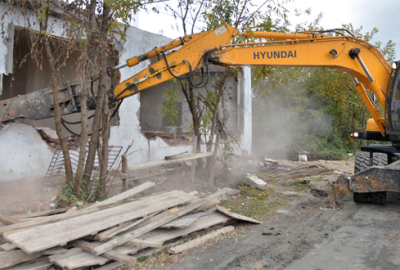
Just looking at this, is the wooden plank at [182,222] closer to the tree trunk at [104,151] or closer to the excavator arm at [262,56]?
the tree trunk at [104,151]

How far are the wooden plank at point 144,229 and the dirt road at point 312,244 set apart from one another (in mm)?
536

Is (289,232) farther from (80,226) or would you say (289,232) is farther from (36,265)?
(36,265)

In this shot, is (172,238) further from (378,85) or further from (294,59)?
(378,85)

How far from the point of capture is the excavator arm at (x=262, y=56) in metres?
Result: 5.62

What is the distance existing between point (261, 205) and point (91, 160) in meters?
3.57

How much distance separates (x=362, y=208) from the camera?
6.41 meters

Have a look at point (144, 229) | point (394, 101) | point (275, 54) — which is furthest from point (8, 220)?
point (394, 101)

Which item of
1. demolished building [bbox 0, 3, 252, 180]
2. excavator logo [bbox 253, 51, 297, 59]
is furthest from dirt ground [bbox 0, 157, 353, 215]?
excavator logo [bbox 253, 51, 297, 59]

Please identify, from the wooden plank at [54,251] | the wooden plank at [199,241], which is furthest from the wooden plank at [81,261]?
the wooden plank at [199,241]

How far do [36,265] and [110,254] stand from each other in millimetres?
798

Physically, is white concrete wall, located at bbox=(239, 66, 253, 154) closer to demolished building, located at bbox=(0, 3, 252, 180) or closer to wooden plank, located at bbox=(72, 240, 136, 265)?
demolished building, located at bbox=(0, 3, 252, 180)

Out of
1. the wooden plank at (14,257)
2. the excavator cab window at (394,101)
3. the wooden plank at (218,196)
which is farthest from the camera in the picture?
the excavator cab window at (394,101)

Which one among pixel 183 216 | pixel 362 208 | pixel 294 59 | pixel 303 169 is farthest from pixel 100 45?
pixel 303 169

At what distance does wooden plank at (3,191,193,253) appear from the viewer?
11.1 ft
